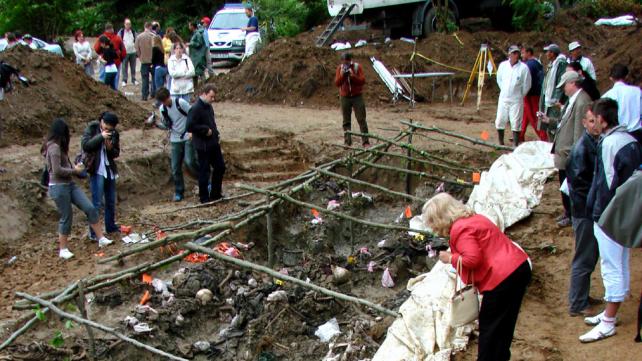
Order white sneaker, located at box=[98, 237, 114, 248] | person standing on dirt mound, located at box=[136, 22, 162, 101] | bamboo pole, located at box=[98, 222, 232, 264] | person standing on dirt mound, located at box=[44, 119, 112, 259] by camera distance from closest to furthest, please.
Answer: bamboo pole, located at box=[98, 222, 232, 264] < person standing on dirt mound, located at box=[44, 119, 112, 259] < white sneaker, located at box=[98, 237, 114, 248] < person standing on dirt mound, located at box=[136, 22, 162, 101]

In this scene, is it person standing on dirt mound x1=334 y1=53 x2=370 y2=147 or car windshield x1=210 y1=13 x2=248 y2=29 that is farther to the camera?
car windshield x1=210 y1=13 x2=248 y2=29

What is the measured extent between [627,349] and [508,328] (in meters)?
1.11

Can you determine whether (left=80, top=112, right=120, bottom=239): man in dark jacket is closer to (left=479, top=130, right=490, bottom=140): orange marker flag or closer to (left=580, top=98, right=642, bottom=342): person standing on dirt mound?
(left=580, top=98, right=642, bottom=342): person standing on dirt mound

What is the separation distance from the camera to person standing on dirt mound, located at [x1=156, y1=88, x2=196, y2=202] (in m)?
9.29

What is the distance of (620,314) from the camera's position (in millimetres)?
5301

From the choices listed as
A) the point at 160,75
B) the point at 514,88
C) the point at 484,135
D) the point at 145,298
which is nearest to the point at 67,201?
the point at 145,298

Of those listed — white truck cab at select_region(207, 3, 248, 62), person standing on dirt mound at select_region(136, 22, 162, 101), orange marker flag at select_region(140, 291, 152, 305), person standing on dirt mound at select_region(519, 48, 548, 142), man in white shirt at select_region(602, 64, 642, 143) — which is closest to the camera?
man in white shirt at select_region(602, 64, 642, 143)

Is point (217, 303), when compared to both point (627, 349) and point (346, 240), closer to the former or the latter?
point (346, 240)

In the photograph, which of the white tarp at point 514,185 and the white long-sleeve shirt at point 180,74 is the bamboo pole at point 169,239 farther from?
the white long-sleeve shirt at point 180,74

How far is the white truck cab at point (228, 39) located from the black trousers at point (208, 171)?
10376mm

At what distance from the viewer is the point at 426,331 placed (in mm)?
5031

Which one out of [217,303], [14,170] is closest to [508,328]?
[217,303]

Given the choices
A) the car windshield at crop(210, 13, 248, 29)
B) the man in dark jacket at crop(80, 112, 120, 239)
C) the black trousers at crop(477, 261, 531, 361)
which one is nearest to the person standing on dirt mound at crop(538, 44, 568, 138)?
the black trousers at crop(477, 261, 531, 361)

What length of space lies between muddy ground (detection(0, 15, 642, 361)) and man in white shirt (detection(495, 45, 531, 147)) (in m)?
0.66
